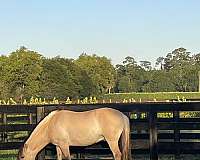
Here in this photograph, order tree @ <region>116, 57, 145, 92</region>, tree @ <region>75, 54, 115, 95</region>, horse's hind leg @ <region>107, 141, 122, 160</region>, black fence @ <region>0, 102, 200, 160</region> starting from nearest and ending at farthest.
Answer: horse's hind leg @ <region>107, 141, 122, 160</region>
black fence @ <region>0, 102, 200, 160</region>
tree @ <region>75, 54, 115, 95</region>
tree @ <region>116, 57, 145, 92</region>

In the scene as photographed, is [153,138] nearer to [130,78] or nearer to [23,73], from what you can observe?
[23,73]

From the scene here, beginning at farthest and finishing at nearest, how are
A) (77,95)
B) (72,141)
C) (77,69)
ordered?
(77,69)
(77,95)
(72,141)

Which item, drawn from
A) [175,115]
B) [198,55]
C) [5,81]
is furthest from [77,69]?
[198,55]

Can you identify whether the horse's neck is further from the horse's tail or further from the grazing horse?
the horse's tail

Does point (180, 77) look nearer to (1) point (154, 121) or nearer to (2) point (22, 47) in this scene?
(2) point (22, 47)

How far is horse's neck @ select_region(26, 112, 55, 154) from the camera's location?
807 cm

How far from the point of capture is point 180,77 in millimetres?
95375

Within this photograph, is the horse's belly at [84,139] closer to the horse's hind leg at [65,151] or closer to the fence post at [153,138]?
the horse's hind leg at [65,151]

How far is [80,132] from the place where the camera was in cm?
793

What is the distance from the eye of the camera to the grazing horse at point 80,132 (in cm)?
771

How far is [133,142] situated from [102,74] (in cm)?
7298

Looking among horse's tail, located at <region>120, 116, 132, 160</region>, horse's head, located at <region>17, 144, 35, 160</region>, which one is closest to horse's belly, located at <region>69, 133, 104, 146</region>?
horse's tail, located at <region>120, 116, 132, 160</region>

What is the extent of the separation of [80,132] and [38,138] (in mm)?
789

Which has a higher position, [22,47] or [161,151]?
[22,47]
